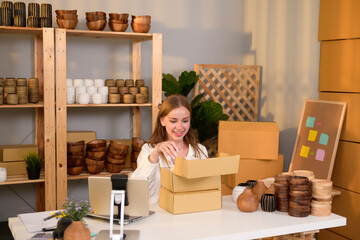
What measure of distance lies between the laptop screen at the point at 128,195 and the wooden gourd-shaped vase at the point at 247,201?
0.50 m

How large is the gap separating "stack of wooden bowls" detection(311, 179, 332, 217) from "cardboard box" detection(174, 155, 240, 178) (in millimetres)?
416

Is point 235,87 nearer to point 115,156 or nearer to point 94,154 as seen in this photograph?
point 115,156

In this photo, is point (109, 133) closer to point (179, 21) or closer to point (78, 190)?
point (78, 190)

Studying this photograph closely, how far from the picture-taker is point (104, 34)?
3693 mm

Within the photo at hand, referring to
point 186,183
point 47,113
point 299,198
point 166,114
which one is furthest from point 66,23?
point 299,198

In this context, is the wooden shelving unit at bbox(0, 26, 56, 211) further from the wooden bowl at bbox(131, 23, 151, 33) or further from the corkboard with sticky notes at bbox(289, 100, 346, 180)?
the corkboard with sticky notes at bbox(289, 100, 346, 180)

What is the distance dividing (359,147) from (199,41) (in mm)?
2023

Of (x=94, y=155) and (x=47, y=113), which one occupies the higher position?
(x=47, y=113)

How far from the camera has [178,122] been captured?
2635mm

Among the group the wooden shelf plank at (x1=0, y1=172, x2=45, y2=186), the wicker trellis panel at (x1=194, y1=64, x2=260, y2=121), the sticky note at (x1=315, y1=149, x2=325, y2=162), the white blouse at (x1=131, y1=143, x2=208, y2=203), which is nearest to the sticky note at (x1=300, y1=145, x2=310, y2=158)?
the sticky note at (x1=315, y1=149, x2=325, y2=162)

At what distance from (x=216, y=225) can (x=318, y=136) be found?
69.3 inches

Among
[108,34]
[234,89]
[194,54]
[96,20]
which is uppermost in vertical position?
[96,20]

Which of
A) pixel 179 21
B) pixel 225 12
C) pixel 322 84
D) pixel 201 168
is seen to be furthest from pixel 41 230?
pixel 225 12

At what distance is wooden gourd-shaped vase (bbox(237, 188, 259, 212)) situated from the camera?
2201mm
